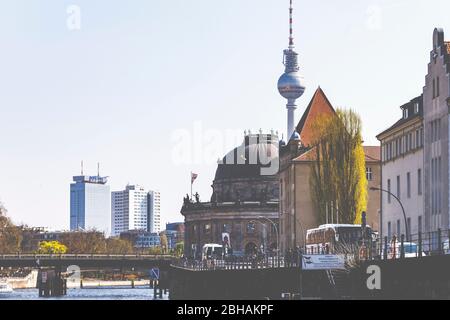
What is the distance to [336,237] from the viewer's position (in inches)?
3893

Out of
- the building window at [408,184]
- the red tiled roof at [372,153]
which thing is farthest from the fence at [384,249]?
the red tiled roof at [372,153]

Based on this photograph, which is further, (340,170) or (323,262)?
(340,170)

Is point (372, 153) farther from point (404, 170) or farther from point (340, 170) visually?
point (404, 170)

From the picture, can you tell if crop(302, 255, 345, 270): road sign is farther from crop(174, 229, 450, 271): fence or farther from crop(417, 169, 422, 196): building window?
crop(417, 169, 422, 196): building window

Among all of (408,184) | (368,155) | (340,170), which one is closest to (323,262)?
(408,184)

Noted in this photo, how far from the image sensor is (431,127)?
10075 cm

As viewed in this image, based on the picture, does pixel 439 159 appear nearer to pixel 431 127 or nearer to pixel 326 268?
pixel 431 127

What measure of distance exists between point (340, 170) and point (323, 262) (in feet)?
168

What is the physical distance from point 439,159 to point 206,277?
44.0 meters

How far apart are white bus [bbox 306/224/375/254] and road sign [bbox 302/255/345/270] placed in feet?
35.7

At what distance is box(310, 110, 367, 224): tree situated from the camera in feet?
411

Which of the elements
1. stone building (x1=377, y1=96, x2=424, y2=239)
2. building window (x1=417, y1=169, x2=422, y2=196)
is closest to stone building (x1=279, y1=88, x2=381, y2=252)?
stone building (x1=377, y1=96, x2=424, y2=239)
